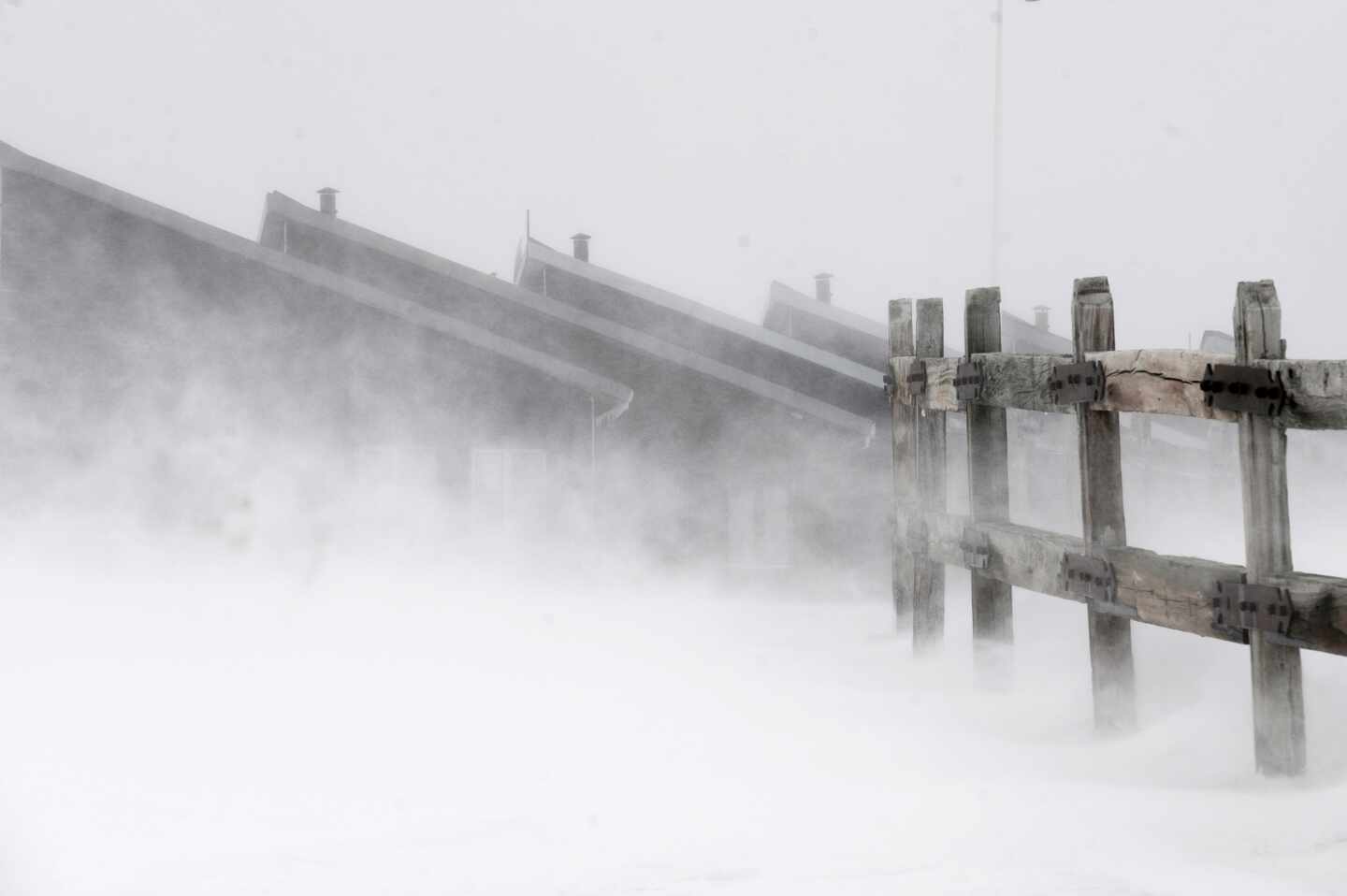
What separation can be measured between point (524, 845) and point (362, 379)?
10959mm

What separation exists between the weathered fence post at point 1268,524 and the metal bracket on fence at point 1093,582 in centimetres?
72

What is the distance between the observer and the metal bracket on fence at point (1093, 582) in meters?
5.47

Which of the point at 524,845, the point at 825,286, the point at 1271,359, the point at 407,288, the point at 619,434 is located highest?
the point at 825,286

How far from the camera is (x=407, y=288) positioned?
17203 mm

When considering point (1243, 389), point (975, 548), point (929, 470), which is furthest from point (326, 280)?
point (1243, 389)

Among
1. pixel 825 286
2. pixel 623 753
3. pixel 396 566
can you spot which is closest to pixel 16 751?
pixel 623 753

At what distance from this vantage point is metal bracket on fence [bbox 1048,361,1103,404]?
5.54 meters

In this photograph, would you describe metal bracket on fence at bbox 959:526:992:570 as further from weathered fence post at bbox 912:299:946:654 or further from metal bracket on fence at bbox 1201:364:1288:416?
metal bracket on fence at bbox 1201:364:1288:416

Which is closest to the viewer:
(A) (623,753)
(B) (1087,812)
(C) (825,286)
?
(B) (1087,812)

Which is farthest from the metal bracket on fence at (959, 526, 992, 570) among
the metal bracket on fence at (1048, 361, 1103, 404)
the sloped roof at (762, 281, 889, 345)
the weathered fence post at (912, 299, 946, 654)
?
the sloped roof at (762, 281, 889, 345)

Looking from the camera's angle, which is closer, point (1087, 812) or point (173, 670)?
point (1087, 812)

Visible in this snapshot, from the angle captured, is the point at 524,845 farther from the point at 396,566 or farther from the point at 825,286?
the point at 825,286

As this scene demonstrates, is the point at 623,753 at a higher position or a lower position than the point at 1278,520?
lower

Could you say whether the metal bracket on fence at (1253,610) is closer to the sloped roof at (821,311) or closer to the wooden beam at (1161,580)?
the wooden beam at (1161,580)
